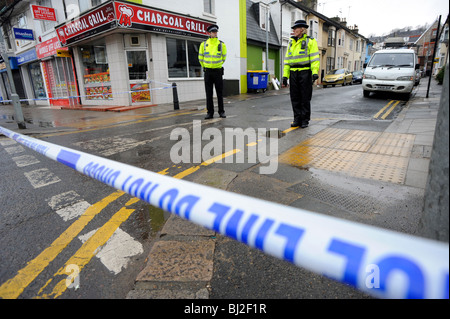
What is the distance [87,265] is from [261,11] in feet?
72.0

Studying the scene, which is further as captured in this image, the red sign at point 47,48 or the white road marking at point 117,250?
the red sign at point 47,48

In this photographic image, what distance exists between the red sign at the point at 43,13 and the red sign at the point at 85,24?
2.79ft

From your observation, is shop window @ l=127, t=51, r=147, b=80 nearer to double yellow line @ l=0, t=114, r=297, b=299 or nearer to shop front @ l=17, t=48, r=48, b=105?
shop front @ l=17, t=48, r=48, b=105

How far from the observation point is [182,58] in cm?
1386

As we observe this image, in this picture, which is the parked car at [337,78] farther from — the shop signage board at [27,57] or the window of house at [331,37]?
the shop signage board at [27,57]

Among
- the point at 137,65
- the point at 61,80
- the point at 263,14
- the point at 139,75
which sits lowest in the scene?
the point at 139,75

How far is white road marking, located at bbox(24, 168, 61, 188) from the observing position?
10.7ft

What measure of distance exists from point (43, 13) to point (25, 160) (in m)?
14.0

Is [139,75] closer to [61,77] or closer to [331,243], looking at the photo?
[61,77]

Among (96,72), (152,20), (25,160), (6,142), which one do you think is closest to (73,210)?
(25,160)

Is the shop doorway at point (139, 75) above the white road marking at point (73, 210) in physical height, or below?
above

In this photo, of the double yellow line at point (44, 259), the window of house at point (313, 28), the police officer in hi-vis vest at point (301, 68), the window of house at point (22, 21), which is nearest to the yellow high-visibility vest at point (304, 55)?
the police officer in hi-vis vest at point (301, 68)

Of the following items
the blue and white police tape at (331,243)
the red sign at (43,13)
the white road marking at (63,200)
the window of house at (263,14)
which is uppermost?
the window of house at (263,14)

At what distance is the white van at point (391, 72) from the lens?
32.9 ft
